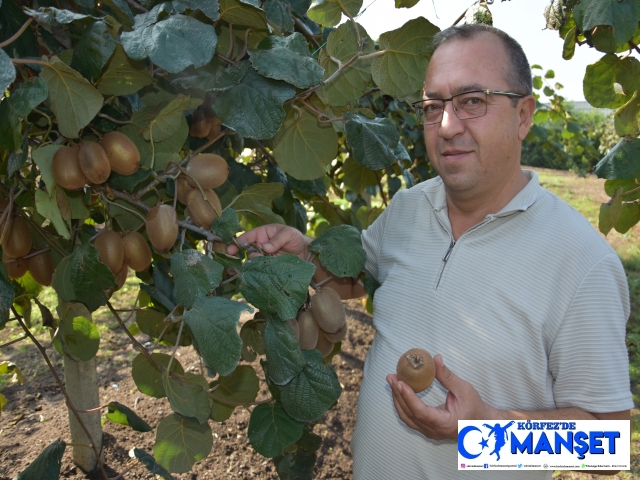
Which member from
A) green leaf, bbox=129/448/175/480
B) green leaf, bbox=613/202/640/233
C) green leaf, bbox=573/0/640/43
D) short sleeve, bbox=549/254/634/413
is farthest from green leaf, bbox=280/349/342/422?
green leaf, bbox=613/202/640/233

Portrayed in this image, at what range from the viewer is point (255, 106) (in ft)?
3.60

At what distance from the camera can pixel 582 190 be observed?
10.5 meters

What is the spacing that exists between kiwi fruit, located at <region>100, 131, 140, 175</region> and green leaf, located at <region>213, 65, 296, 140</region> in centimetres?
22

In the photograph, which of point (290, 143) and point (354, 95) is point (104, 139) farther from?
point (354, 95)

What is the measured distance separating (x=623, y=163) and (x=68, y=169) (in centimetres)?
148

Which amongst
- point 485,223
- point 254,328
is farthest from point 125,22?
point 485,223

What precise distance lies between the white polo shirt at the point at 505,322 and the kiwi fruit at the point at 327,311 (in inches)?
10.2

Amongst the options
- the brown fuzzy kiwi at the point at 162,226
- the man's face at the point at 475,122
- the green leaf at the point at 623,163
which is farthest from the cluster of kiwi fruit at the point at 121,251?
the green leaf at the point at 623,163

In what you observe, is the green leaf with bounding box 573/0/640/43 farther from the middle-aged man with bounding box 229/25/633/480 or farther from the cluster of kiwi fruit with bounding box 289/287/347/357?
the cluster of kiwi fruit with bounding box 289/287/347/357

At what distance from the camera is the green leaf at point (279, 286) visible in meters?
1.00

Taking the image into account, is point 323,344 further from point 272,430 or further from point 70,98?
point 70,98

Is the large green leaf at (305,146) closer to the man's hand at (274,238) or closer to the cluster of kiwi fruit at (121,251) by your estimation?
the man's hand at (274,238)

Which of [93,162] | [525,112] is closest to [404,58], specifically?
[525,112]

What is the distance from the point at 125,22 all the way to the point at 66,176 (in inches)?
12.9
